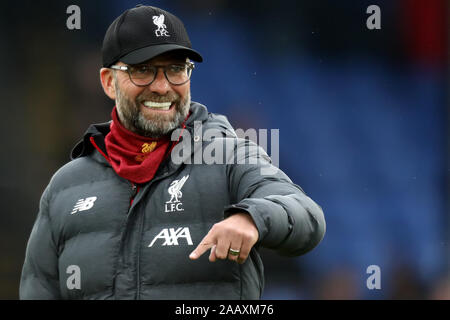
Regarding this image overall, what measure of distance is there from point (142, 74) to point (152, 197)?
427 millimetres

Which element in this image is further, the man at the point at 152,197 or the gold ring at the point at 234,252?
the man at the point at 152,197

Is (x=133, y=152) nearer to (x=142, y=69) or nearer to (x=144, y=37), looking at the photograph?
(x=142, y=69)

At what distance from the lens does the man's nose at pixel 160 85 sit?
94.2 inches

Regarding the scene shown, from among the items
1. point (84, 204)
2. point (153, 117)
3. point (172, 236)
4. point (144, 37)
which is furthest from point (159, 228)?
point (144, 37)

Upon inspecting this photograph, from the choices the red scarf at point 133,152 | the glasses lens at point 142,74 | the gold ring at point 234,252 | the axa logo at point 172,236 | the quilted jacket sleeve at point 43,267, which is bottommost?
the quilted jacket sleeve at point 43,267

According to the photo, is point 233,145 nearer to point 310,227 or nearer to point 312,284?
point 310,227

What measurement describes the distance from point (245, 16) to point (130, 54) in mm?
3109

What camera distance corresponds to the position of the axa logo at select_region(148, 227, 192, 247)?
7.25 feet

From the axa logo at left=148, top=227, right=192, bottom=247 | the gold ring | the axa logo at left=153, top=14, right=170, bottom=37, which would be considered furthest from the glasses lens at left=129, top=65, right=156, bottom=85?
the gold ring

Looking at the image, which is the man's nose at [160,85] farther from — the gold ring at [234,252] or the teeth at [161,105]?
the gold ring at [234,252]

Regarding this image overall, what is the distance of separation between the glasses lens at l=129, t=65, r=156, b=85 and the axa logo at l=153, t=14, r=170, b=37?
0.38ft

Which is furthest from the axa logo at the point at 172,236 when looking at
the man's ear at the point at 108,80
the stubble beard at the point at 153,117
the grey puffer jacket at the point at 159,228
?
the man's ear at the point at 108,80

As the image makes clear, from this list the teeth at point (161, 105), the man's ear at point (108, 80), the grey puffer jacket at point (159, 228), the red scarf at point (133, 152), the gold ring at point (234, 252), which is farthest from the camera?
the man's ear at point (108, 80)

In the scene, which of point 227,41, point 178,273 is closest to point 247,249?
point 178,273
